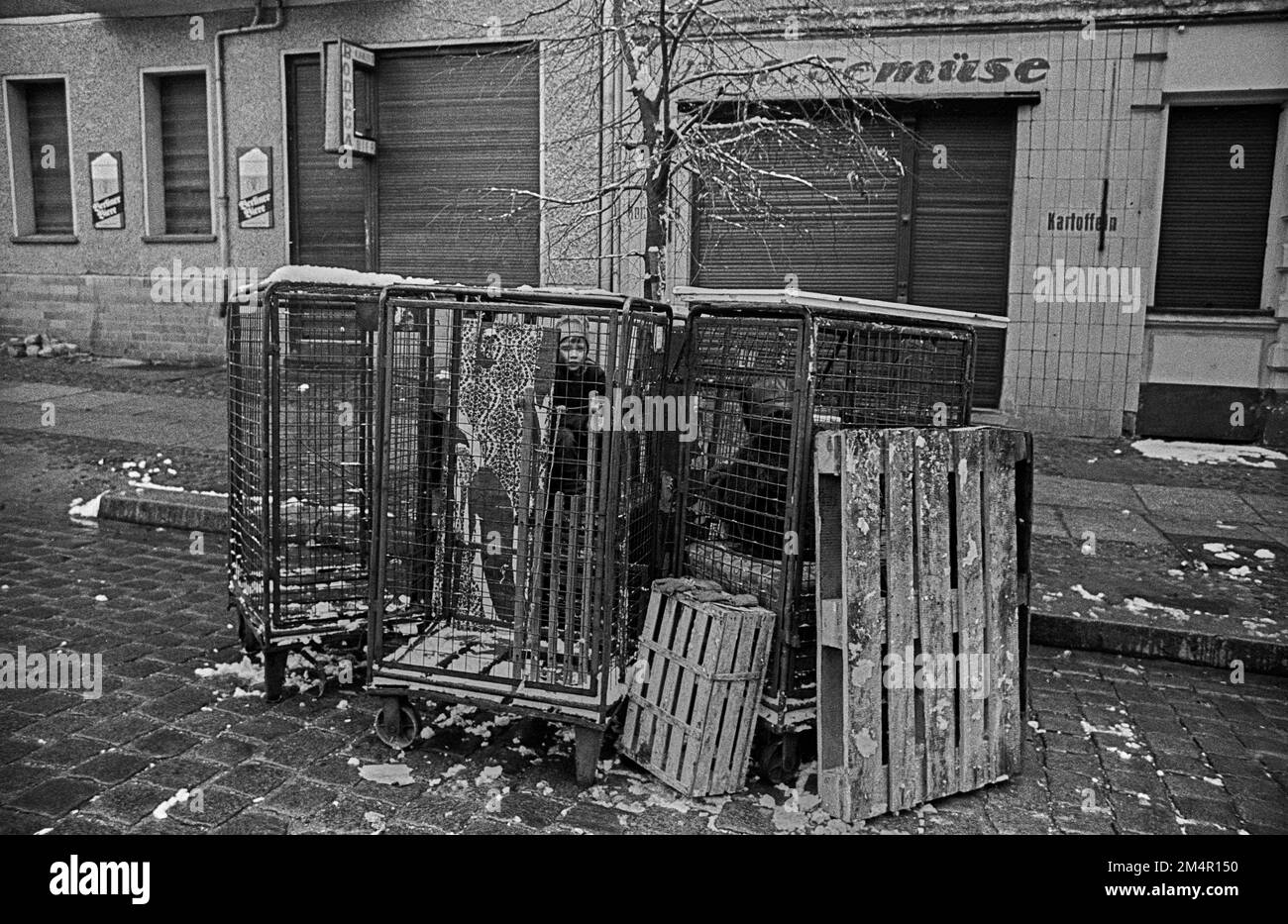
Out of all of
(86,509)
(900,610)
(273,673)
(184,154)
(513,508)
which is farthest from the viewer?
(184,154)

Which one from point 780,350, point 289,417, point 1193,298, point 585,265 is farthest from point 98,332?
point 1193,298

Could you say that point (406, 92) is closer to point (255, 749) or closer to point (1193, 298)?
point (1193, 298)

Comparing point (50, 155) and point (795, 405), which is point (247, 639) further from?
point (50, 155)

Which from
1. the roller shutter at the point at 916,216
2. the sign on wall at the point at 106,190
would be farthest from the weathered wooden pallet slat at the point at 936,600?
the sign on wall at the point at 106,190

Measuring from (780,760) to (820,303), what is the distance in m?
1.85

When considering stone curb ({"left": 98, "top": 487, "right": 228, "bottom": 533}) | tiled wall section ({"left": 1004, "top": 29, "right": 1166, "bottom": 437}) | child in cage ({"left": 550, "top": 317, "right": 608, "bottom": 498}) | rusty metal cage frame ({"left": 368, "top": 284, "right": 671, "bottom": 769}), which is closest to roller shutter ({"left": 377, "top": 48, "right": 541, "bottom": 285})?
tiled wall section ({"left": 1004, "top": 29, "right": 1166, "bottom": 437})

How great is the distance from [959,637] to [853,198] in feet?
27.5

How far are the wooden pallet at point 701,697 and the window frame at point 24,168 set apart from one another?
46.1ft

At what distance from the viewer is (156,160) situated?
1412cm

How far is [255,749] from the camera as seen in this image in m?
4.01

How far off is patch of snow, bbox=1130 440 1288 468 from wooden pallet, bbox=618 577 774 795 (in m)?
7.86

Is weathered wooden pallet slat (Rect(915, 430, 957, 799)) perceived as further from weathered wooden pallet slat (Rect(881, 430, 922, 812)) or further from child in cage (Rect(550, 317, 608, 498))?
child in cage (Rect(550, 317, 608, 498))

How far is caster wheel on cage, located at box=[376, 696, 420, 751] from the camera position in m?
4.09

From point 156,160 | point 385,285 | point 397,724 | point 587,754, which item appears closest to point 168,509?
point 385,285
